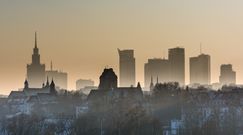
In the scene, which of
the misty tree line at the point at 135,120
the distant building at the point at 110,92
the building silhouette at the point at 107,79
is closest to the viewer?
the misty tree line at the point at 135,120

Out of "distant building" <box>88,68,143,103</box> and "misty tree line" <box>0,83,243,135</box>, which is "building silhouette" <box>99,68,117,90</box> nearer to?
"distant building" <box>88,68,143,103</box>

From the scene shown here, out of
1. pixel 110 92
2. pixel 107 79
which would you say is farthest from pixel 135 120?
pixel 107 79

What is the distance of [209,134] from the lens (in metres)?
89.2

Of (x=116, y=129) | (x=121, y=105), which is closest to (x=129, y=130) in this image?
(x=116, y=129)

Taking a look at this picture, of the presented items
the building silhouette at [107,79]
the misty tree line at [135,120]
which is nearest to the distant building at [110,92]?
the building silhouette at [107,79]

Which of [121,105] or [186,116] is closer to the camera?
[186,116]

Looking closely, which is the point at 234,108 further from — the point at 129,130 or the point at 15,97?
the point at 15,97

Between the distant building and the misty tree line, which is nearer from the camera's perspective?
the misty tree line

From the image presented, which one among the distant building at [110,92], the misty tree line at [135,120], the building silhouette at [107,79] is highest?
the building silhouette at [107,79]

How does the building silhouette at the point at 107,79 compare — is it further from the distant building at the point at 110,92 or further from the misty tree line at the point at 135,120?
the misty tree line at the point at 135,120

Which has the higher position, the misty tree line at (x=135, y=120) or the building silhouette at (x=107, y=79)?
the building silhouette at (x=107, y=79)

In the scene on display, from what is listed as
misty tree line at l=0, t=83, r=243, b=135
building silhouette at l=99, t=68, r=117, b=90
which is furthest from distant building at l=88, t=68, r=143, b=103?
misty tree line at l=0, t=83, r=243, b=135

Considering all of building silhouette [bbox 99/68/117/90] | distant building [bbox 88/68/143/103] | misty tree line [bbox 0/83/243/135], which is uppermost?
building silhouette [bbox 99/68/117/90]

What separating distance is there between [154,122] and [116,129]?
5480mm
